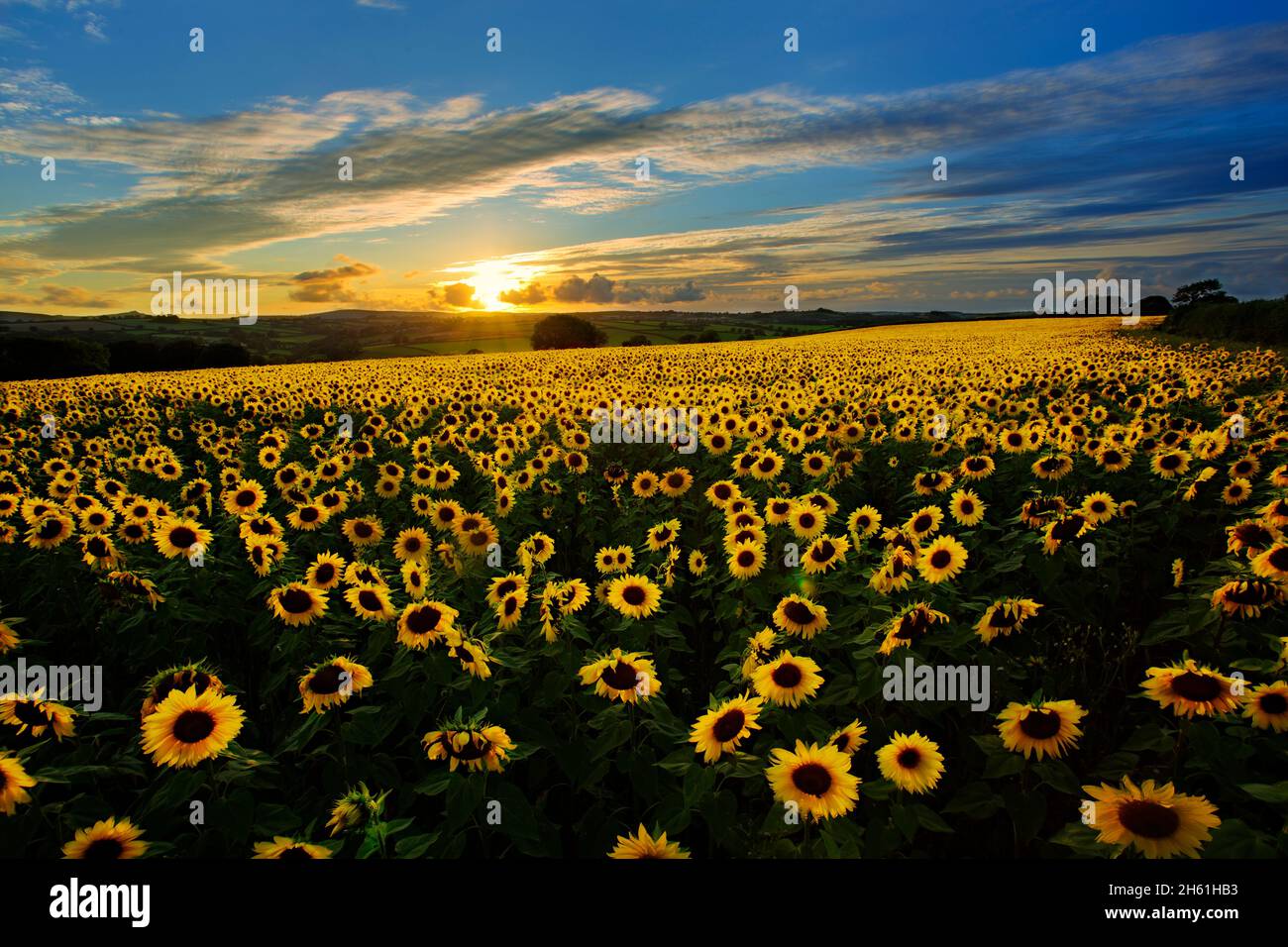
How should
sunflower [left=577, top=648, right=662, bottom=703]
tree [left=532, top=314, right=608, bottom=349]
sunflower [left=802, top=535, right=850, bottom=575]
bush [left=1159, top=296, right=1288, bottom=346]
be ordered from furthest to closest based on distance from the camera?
tree [left=532, top=314, right=608, bottom=349] → bush [left=1159, top=296, right=1288, bottom=346] → sunflower [left=802, top=535, right=850, bottom=575] → sunflower [left=577, top=648, right=662, bottom=703]

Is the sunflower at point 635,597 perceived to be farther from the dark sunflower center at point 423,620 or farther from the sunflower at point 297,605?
the sunflower at point 297,605

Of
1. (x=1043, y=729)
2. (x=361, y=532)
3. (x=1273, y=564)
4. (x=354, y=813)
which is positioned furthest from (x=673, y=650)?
(x=1273, y=564)

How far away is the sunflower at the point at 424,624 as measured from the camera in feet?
15.6

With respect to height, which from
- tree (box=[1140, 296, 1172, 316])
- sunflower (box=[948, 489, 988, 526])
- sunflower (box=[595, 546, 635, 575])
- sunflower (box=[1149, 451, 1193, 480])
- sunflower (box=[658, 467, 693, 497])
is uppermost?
tree (box=[1140, 296, 1172, 316])

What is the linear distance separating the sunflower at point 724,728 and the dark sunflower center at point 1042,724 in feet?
5.13

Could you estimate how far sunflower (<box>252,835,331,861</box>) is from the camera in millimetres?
2865

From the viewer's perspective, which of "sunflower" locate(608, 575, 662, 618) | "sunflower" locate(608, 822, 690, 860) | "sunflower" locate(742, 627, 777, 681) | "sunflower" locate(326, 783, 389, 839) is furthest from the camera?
"sunflower" locate(608, 575, 662, 618)

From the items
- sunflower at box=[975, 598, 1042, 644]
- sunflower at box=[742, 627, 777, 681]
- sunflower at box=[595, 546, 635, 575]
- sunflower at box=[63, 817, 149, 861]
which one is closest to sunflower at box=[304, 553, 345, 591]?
sunflower at box=[595, 546, 635, 575]

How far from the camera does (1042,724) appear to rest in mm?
3781

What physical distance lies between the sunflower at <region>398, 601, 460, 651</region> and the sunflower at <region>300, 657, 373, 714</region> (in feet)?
1.28

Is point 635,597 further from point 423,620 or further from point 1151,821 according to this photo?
point 1151,821

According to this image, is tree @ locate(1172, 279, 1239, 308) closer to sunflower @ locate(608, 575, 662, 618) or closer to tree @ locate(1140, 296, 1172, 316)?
tree @ locate(1140, 296, 1172, 316)
